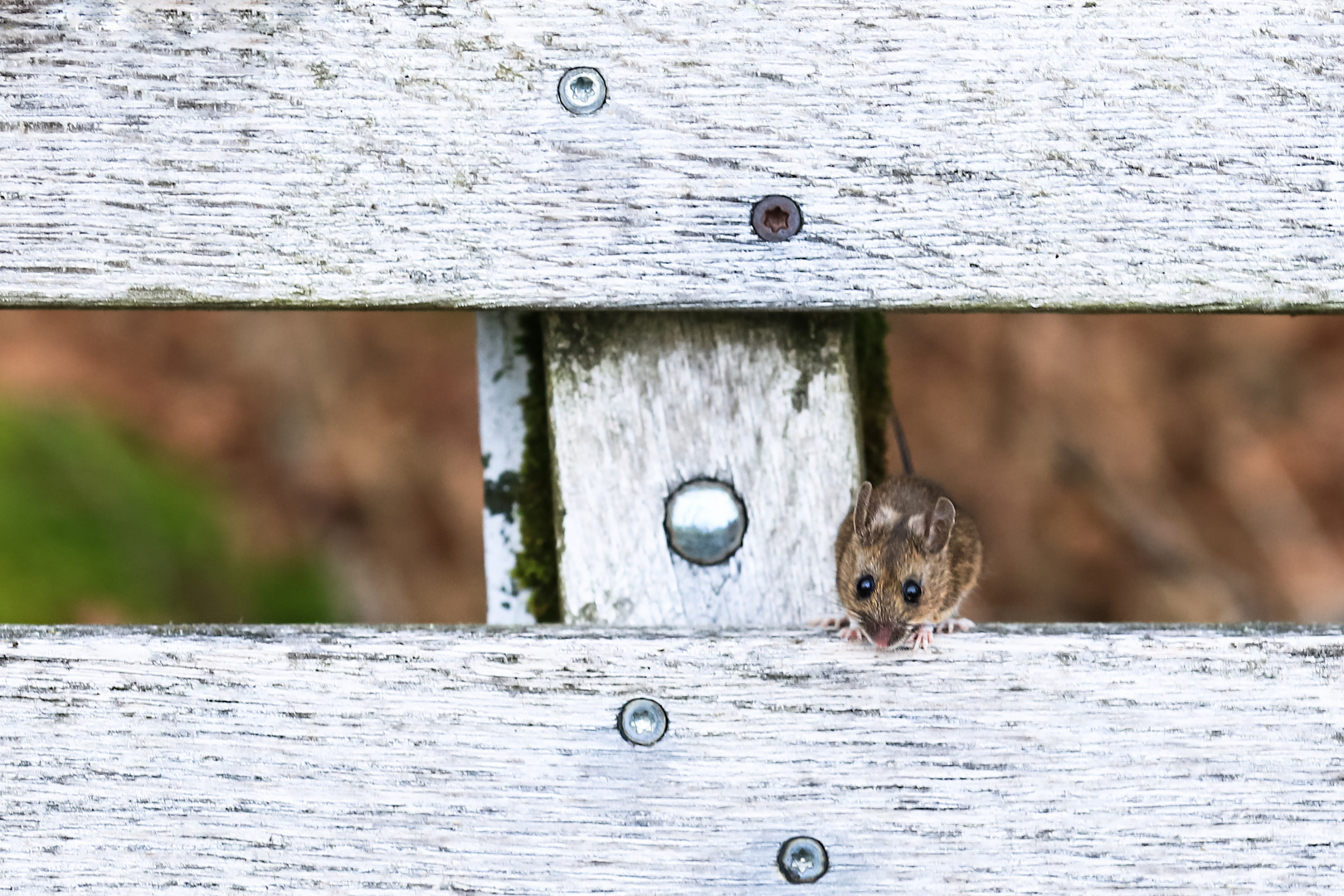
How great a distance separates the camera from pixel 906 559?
2.80 metres

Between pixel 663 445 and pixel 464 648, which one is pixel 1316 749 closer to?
pixel 663 445

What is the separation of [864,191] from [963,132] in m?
0.14

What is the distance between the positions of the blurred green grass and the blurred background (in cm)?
1

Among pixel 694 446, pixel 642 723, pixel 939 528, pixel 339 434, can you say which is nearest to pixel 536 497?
pixel 694 446

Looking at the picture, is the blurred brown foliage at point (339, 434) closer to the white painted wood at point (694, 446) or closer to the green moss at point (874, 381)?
the green moss at point (874, 381)

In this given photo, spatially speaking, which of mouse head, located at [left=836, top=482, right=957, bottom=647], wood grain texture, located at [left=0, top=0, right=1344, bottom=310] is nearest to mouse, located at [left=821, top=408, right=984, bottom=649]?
mouse head, located at [left=836, top=482, right=957, bottom=647]

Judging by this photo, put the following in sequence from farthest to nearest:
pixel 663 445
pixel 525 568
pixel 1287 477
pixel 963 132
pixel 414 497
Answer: pixel 414 497 → pixel 1287 477 → pixel 525 568 → pixel 663 445 → pixel 963 132

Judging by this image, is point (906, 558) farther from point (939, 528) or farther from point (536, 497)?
point (536, 497)

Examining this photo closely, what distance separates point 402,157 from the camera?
1.78 metres

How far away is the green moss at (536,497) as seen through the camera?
80.9 inches

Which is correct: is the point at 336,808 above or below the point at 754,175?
below

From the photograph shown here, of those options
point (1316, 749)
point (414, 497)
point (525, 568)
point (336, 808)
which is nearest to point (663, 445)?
point (525, 568)

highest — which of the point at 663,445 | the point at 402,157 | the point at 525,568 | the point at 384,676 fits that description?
the point at 402,157

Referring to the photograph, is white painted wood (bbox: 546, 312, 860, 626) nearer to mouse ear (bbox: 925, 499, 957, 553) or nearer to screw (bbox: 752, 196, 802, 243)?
screw (bbox: 752, 196, 802, 243)
